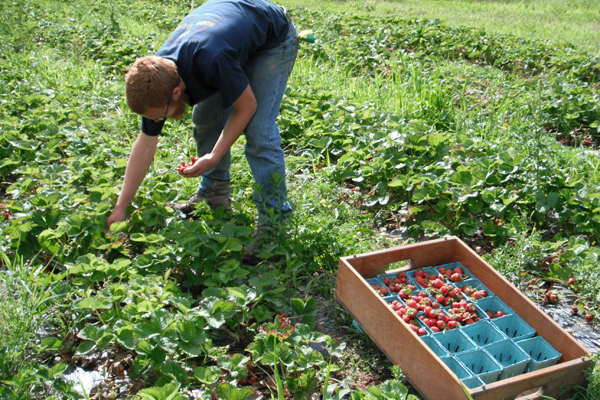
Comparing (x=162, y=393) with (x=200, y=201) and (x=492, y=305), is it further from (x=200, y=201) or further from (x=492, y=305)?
(x=200, y=201)

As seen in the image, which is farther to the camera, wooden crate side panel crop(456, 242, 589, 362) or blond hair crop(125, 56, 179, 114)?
blond hair crop(125, 56, 179, 114)

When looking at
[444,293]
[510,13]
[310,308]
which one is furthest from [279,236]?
[510,13]

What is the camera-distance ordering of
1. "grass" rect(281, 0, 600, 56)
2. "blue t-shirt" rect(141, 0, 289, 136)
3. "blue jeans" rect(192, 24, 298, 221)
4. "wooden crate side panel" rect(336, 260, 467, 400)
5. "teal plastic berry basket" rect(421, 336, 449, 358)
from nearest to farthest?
1. "wooden crate side panel" rect(336, 260, 467, 400)
2. "teal plastic berry basket" rect(421, 336, 449, 358)
3. "blue t-shirt" rect(141, 0, 289, 136)
4. "blue jeans" rect(192, 24, 298, 221)
5. "grass" rect(281, 0, 600, 56)

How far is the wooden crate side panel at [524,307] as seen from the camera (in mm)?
1934

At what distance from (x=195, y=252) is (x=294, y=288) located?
584mm

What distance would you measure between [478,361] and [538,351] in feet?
0.94

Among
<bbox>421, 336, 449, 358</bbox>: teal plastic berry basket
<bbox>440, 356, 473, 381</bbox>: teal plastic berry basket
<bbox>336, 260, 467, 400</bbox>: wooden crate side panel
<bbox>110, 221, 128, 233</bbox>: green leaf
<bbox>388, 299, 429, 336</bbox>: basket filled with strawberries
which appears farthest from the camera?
Answer: <bbox>110, 221, 128, 233</bbox>: green leaf

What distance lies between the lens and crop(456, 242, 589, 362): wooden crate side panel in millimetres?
1934

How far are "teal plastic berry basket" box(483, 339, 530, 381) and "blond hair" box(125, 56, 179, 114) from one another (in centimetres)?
176

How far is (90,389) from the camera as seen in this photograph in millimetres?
2006

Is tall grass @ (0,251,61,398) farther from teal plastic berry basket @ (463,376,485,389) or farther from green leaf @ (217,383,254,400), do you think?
teal plastic berry basket @ (463,376,485,389)

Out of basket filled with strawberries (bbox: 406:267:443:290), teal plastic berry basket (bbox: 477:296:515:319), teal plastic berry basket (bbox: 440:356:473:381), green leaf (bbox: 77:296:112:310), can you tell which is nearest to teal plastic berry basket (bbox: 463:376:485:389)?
teal plastic berry basket (bbox: 440:356:473:381)

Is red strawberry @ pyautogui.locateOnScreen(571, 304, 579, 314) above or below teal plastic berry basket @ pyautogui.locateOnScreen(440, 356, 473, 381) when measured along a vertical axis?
below

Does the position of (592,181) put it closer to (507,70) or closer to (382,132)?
(382,132)
